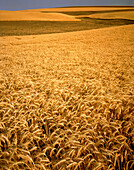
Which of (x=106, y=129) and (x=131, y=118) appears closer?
(x=106, y=129)

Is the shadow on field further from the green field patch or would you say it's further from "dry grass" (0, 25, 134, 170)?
"dry grass" (0, 25, 134, 170)

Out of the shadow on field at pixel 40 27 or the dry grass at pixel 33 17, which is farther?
the dry grass at pixel 33 17

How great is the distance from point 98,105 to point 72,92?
742mm

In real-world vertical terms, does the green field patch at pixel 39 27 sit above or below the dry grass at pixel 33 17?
below

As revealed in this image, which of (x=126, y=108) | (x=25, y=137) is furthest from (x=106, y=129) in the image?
(x=25, y=137)

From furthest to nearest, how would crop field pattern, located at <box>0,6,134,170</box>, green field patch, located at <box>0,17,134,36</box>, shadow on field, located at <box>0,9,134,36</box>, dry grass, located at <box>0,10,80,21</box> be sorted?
1. dry grass, located at <box>0,10,80,21</box>
2. shadow on field, located at <box>0,9,134,36</box>
3. green field patch, located at <box>0,17,134,36</box>
4. crop field pattern, located at <box>0,6,134,170</box>

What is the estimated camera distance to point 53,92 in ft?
10.1

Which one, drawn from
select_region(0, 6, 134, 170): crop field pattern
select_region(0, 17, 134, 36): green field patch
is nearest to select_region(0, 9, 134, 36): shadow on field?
select_region(0, 17, 134, 36): green field patch

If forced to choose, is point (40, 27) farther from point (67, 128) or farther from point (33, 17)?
point (67, 128)

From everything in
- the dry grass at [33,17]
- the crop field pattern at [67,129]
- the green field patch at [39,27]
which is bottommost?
the crop field pattern at [67,129]

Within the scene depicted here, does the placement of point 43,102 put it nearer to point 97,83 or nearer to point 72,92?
point 72,92

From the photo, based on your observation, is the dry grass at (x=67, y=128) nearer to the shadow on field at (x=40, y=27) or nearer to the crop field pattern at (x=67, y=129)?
the crop field pattern at (x=67, y=129)

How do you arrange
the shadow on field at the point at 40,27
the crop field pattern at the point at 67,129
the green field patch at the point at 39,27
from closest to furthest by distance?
the crop field pattern at the point at 67,129 < the green field patch at the point at 39,27 < the shadow on field at the point at 40,27

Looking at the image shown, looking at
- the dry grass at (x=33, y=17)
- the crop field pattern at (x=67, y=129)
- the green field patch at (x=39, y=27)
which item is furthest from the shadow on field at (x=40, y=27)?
the crop field pattern at (x=67, y=129)
